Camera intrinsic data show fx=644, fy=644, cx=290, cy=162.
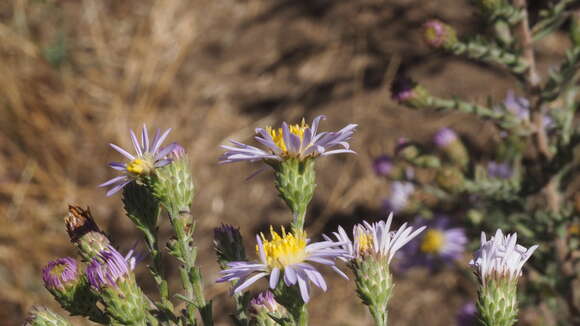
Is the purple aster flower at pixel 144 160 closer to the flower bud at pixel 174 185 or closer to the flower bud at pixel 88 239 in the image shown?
the flower bud at pixel 174 185

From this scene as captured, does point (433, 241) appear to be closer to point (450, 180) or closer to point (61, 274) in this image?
point (450, 180)

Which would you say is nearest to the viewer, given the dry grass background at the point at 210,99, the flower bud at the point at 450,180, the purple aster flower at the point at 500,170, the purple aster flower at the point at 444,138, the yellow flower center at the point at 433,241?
the flower bud at the point at 450,180

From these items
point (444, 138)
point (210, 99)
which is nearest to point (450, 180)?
point (444, 138)

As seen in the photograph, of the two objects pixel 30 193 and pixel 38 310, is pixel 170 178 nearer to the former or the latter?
pixel 38 310

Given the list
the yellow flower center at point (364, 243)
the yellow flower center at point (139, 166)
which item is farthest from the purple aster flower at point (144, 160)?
the yellow flower center at point (364, 243)

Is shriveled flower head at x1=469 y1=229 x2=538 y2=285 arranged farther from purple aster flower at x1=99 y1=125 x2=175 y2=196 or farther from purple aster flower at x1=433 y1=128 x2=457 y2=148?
purple aster flower at x1=433 y1=128 x2=457 y2=148
